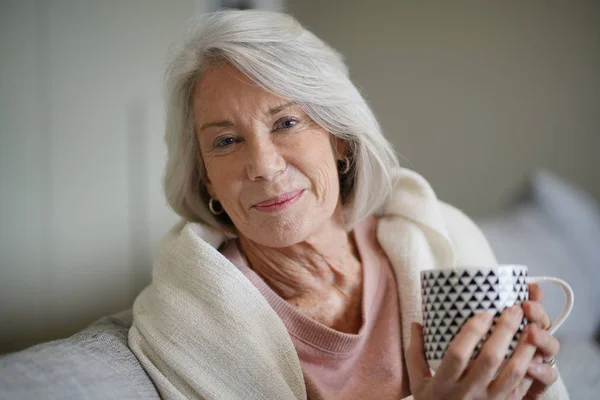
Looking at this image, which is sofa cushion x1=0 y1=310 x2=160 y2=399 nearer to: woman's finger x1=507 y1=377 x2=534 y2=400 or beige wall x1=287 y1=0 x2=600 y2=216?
woman's finger x1=507 y1=377 x2=534 y2=400

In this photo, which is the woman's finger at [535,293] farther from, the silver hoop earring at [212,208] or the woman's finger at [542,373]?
the silver hoop earring at [212,208]

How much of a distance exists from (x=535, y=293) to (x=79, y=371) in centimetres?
71

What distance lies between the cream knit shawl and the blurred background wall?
40cm

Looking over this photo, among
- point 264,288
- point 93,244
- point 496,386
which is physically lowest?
point 93,244

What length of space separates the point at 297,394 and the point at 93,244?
30.4 inches

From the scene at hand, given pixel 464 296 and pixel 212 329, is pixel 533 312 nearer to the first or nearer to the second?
pixel 464 296

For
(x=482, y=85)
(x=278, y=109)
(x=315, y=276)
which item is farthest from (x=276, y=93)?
(x=482, y=85)

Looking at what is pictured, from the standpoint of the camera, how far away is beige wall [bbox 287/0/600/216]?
2.10 m

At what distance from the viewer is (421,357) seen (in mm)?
823

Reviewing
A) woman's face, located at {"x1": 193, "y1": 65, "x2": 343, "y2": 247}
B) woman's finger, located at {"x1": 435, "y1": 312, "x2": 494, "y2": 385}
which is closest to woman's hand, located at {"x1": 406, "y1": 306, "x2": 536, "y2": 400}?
woman's finger, located at {"x1": 435, "y1": 312, "x2": 494, "y2": 385}

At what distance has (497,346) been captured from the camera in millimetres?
729

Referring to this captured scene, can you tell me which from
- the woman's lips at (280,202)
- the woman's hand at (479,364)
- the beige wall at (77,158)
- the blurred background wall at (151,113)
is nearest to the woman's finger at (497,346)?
the woman's hand at (479,364)

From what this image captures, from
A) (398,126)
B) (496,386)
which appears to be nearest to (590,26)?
(398,126)

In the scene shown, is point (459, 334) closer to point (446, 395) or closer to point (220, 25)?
point (446, 395)
